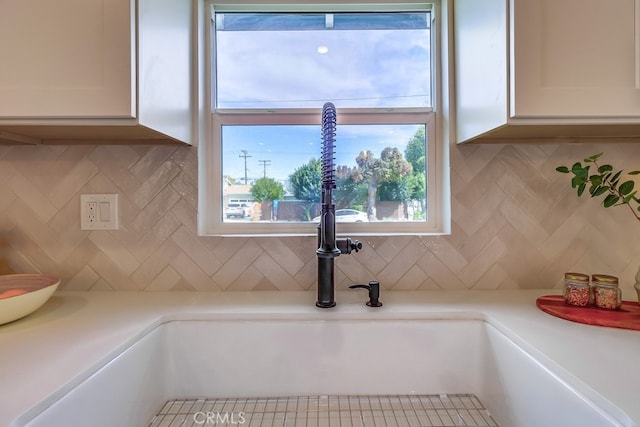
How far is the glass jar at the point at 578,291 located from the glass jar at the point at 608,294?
0.06 feet

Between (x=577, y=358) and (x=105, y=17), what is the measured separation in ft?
4.20

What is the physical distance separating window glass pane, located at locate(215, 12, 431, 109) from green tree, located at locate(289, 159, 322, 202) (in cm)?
28

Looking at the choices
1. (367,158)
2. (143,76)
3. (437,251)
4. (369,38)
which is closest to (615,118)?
(437,251)

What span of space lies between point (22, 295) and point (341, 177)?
99cm

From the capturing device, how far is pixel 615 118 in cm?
78

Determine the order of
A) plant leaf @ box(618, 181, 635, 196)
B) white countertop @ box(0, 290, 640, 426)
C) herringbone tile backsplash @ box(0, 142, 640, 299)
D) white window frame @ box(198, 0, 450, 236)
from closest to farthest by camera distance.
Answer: white countertop @ box(0, 290, 640, 426) < plant leaf @ box(618, 181, 635, 196) < herringbone tile backsplash @ box(0, 142, 640, 299) < white window frame @ box(198, 0, 450, 236)

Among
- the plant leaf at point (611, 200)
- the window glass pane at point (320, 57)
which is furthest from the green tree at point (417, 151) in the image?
the plant leaf at point (611, 200)

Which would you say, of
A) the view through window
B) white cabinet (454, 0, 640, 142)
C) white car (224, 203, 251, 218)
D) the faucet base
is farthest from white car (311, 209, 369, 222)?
white cabinet (454, 0, 640, 142)

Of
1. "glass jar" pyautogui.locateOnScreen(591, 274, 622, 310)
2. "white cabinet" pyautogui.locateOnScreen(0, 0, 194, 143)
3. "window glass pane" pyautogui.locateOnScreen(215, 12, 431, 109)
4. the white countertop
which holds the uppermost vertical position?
"window glass pane" pyautogui.locateOnScreen(215, 12, 431, 109)

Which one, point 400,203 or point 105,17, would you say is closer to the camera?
point 105,17

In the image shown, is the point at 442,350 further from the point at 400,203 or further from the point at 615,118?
the point at 615,118

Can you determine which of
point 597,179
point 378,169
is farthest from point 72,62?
point 597,179

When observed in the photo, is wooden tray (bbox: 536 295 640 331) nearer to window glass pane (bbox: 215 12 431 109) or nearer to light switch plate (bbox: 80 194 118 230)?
window glass pane (bbox: 215 12 431 109)

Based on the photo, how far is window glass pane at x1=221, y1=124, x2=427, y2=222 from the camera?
1205 millimetres
